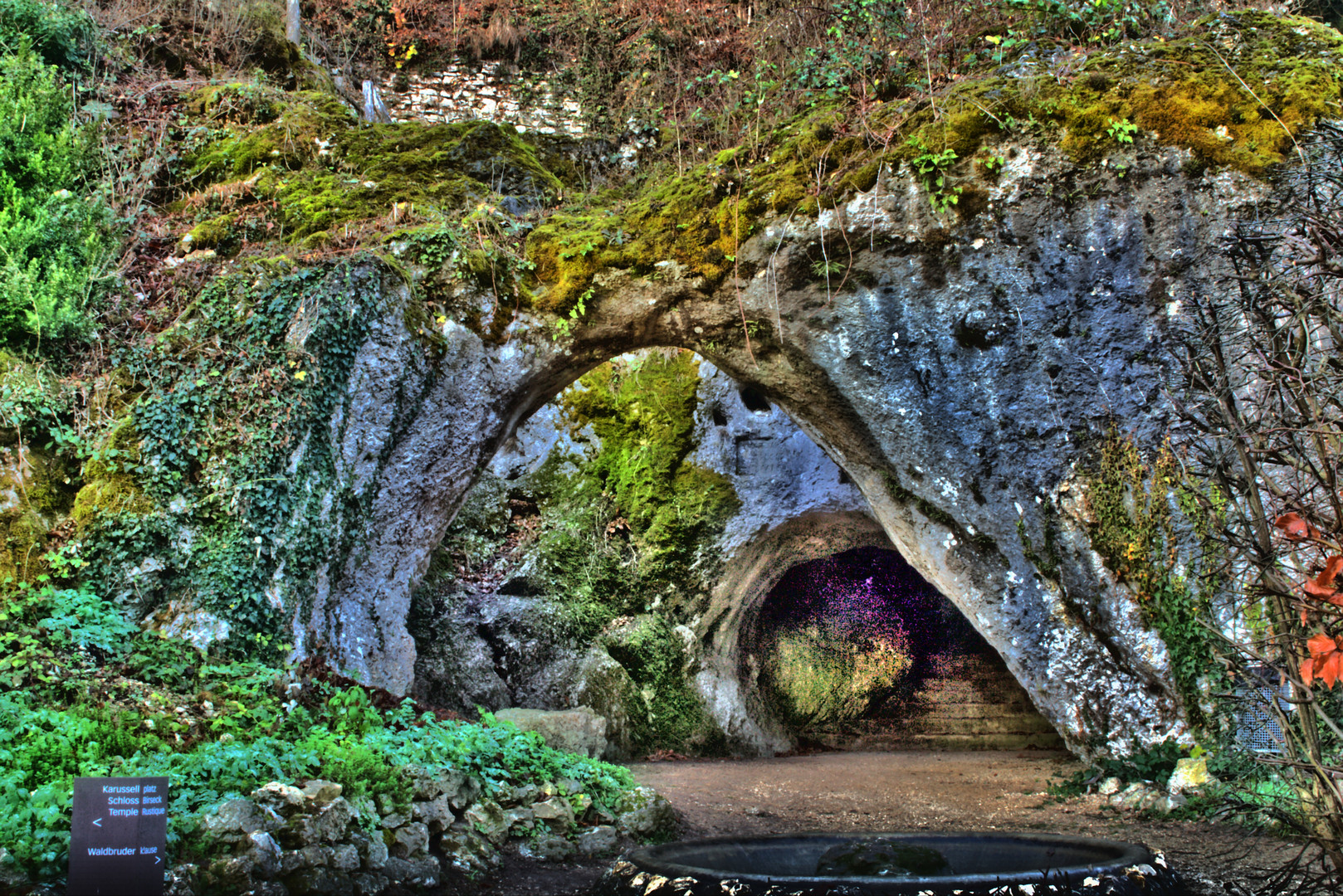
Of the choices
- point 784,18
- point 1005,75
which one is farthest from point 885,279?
point 784,18

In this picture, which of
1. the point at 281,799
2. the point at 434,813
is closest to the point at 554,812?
the point at 434,813

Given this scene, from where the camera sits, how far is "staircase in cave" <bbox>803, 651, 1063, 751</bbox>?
1183 centimetres

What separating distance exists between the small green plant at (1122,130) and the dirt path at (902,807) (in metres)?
4.62

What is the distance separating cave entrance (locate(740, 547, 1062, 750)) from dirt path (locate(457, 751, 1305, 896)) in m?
1.66

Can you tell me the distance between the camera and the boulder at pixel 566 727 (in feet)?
24.8

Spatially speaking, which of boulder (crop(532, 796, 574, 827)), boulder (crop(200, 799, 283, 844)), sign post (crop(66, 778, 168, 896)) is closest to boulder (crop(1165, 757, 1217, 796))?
boulder (crop(532, 796, 574, 827))

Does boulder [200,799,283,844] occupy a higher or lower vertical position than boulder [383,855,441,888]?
higher

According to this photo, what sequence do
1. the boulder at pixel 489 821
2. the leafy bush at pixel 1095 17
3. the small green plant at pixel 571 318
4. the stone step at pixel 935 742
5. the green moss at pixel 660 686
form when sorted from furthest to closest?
the stone step at pixel 935 742 → the green moss at pixel 660 686 → the small green plant at pixel 571 318 → the leafy bush at pixel 1095 17 → the boulder at pixel 489 821

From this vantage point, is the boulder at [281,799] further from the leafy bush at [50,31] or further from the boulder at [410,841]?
the leafy bush at [50,31]

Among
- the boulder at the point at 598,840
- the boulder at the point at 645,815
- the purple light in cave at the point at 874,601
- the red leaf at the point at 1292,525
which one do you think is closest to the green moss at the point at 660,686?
the purple light in cave at the point at 874,601

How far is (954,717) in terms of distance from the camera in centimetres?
1221

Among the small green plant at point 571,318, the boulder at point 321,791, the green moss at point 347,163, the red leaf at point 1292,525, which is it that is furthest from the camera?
the green moss at point 347,163

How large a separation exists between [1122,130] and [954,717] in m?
9.04

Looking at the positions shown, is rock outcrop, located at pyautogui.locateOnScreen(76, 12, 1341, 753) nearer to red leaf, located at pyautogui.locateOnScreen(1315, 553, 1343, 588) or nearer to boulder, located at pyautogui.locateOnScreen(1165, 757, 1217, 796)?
boulder, located at pyautogui.locateOnScreen(1165, 757, 1217, 796)
